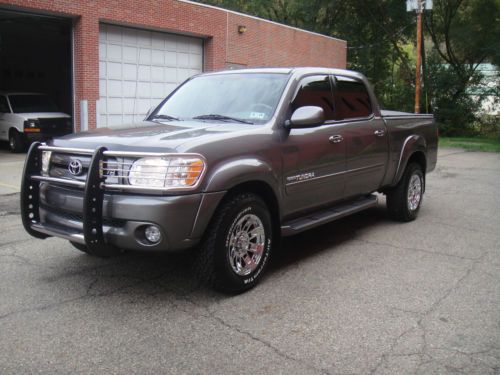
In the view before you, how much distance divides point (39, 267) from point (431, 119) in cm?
582

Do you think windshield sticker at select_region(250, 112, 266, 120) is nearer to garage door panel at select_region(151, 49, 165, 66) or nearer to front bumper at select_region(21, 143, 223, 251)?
front bumper at select_region(21, 143, 223, 251)

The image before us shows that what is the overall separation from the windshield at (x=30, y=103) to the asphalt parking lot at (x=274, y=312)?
11676 mm

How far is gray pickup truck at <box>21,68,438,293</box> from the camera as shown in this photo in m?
4.04

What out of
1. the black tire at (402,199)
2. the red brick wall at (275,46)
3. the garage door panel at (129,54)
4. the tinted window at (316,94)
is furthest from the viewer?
the red brick wall at (275,46)

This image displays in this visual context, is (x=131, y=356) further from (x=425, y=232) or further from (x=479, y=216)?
(x=479, y=216)

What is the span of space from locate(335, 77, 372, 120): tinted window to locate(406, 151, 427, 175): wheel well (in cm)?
130

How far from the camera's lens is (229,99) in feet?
17.9

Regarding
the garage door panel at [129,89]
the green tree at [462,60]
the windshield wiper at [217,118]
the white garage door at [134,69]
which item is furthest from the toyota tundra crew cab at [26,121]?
the green tree at [462,60]

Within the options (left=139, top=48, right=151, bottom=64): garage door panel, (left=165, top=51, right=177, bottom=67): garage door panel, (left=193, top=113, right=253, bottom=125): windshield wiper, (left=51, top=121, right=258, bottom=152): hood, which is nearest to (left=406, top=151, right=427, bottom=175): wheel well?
(left=193, top=113, right=253, bottom=125): windshield wiper

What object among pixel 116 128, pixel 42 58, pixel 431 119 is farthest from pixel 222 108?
pixel 42 58

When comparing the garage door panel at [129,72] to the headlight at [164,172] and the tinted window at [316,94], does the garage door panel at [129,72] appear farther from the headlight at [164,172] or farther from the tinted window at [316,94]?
the headlight at [164,172]

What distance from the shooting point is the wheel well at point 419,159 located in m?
7.55

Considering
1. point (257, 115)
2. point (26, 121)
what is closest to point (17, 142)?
point (26, 121)

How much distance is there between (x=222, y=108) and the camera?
538cm
